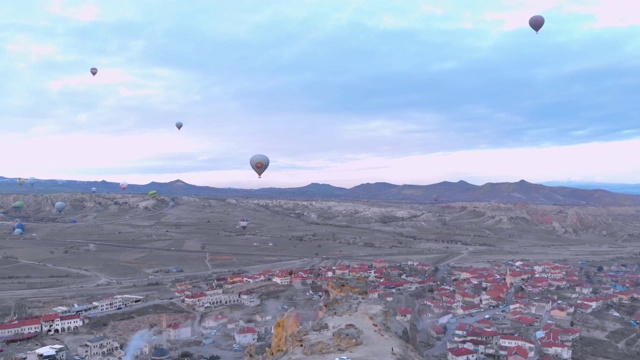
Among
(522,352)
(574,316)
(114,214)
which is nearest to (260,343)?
(522,352)

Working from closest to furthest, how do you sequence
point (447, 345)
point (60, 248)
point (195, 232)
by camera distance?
1. point (447, 345)
2. point (60, 248)
3. point (195, 232)

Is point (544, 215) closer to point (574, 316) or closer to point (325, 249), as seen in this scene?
point (325, 249)

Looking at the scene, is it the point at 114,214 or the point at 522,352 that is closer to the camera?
the point at 522,352

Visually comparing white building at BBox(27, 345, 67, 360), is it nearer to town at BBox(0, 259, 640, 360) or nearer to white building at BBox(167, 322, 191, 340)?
town at BBox(0, 259, 640, 360)

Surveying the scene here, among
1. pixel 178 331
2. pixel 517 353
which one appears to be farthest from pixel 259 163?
pixel 517 353

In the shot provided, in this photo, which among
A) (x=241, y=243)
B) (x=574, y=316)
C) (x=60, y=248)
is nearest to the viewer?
(x=574, y=316)

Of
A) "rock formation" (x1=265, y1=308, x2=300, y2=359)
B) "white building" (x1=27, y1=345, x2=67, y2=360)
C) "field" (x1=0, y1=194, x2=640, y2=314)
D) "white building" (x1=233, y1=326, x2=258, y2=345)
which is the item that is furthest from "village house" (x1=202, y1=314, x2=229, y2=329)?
"rock formation" (x1=265, y1=308, x2=300, y2=359)

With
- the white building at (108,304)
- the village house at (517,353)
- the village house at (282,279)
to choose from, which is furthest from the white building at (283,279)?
the village house at (517,353)
